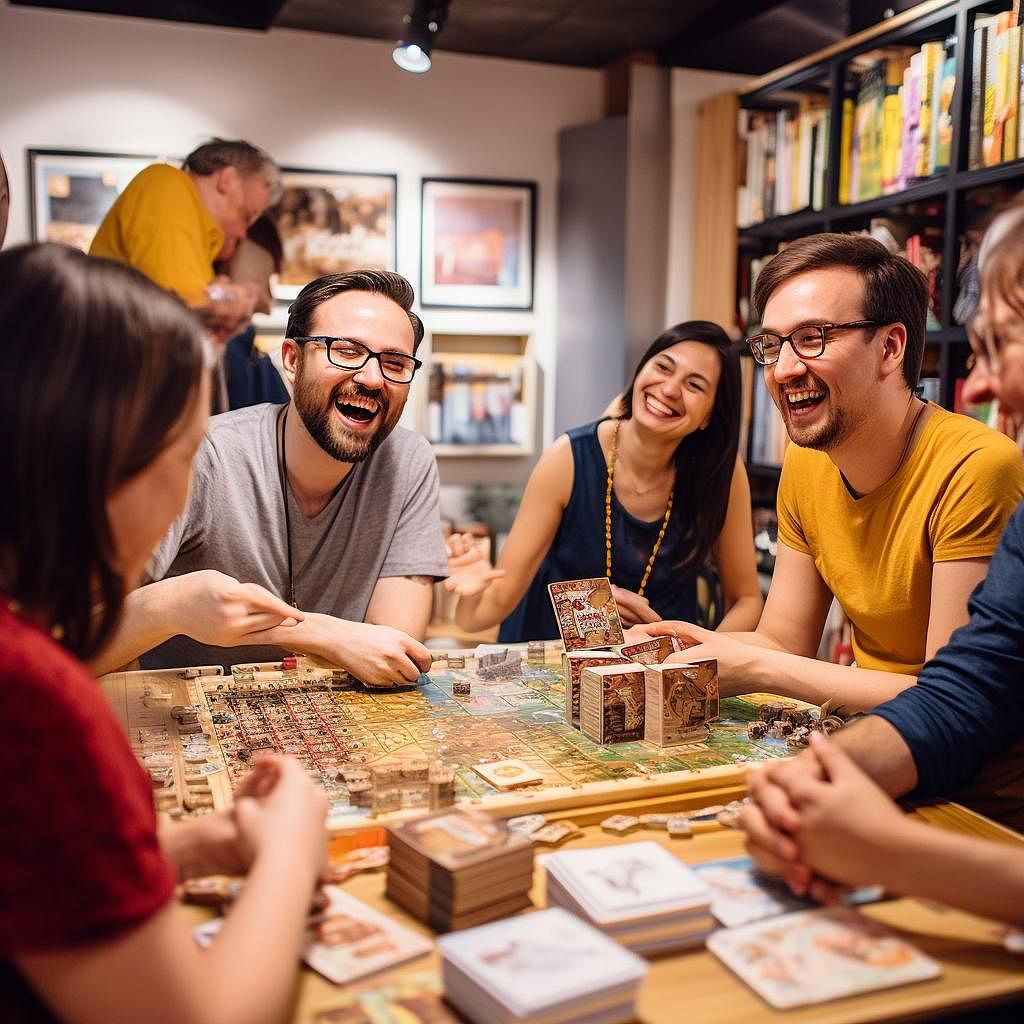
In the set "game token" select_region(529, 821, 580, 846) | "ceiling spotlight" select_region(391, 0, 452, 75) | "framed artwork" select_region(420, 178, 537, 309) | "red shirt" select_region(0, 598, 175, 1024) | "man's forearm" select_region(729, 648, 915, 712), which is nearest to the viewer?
"red shirt" select_region(0, 598, 175, 1024)

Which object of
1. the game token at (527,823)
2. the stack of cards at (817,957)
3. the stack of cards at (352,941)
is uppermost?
the game token at (527,823)

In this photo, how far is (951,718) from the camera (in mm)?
1398

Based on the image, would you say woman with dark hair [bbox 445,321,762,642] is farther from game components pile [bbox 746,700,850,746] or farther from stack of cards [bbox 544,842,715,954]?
stack of cards [bbox 544,842,715,954]

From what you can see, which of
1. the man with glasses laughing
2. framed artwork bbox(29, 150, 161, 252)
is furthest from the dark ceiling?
the man with glasses laughing

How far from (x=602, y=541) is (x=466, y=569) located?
57 centimetres

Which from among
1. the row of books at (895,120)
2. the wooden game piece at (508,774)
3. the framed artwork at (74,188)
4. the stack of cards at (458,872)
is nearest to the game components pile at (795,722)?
the wooden game piece at (508,774)

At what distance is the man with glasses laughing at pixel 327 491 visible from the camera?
7.35ft

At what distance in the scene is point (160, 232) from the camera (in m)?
3.13

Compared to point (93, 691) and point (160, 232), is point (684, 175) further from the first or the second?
point (93, 691)

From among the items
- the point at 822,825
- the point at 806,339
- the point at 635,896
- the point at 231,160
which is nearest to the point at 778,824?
the point at 822,825

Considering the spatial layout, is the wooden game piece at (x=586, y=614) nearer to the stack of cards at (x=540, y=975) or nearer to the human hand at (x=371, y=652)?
the human hand at (x=371, y=652)

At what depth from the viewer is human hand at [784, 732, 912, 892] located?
1084 millimetres

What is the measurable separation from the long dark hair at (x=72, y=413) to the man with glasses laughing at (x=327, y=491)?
122cm

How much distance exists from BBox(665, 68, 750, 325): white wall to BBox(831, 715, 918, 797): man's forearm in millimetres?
3415
